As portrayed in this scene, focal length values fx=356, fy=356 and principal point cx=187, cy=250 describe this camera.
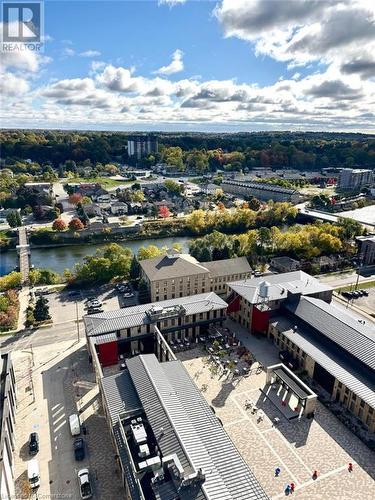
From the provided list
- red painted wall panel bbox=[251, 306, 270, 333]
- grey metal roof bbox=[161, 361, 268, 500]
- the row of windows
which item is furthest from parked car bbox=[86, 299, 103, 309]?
the row of windows

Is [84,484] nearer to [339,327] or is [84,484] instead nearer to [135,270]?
[339,327]

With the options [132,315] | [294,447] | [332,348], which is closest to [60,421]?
[132,315]

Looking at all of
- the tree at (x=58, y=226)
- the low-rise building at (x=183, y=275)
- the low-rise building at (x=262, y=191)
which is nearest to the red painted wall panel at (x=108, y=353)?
the low-rise building at (x=183, y=275)

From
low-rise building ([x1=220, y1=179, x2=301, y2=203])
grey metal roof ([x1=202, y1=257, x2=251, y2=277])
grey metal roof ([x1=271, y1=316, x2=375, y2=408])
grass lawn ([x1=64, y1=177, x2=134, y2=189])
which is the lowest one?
grey metal roof ([x1=271, y1=316, x2=375, y2=408])

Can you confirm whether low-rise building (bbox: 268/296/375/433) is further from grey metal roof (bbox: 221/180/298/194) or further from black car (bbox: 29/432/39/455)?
grey metal roof (bbox: 221/180/298/194)

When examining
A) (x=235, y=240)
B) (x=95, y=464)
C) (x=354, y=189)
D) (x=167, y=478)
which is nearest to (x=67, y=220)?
(x=235, y=240)
